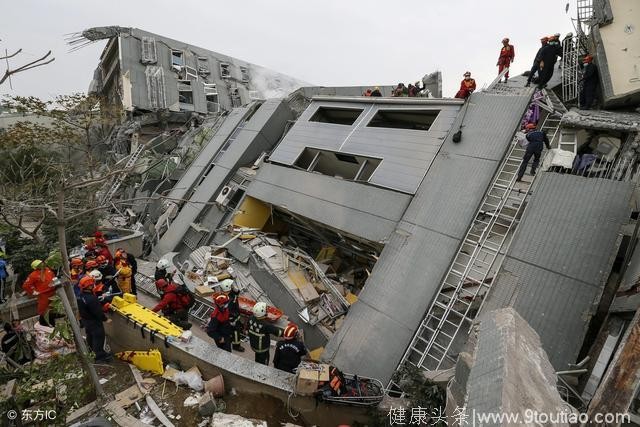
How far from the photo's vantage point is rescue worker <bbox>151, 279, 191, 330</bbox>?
8.07 meters

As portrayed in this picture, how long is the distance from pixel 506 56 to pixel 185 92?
26.3m

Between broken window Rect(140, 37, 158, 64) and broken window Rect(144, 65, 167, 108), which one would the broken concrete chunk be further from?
broken window Rect(140, 37, 158, 64)

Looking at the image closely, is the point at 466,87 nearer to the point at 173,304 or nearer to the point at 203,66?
the point at 173,304

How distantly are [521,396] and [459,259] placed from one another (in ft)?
16.2

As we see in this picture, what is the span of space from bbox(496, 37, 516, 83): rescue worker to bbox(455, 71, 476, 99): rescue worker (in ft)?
5.32

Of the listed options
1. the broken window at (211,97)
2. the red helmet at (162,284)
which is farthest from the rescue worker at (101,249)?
the broken window at (211,97)

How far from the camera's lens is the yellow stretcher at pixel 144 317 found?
7027 mm

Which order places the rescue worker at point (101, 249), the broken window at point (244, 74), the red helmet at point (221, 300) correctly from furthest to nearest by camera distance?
the broken window at point (244, 74)
the rescue worker at point (101, 249)
the red helmet at point (221, 300)

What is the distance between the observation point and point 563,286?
5.65 meters

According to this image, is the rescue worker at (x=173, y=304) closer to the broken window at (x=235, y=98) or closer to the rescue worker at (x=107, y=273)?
the rescue worker at (x=107, y=273)

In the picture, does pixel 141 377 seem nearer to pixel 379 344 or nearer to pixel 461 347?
pixel 379 344

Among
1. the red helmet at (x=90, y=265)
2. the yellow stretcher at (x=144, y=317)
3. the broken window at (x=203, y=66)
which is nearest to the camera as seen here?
the yellow stretcher at (x=144, y=317)

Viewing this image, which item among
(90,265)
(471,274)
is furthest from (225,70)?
(471,274)

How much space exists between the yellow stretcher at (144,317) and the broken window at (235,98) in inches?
1134
